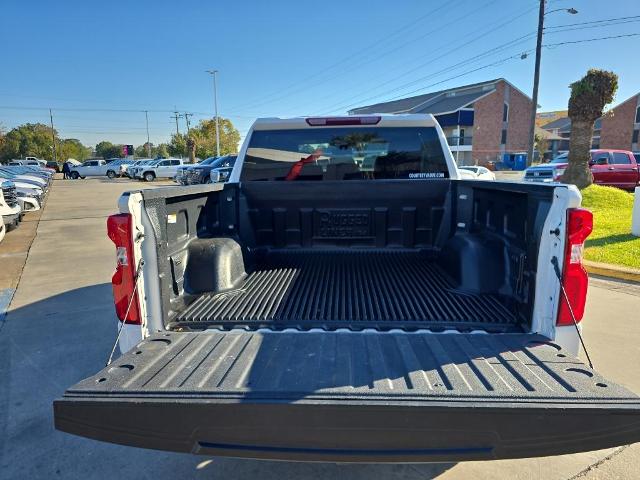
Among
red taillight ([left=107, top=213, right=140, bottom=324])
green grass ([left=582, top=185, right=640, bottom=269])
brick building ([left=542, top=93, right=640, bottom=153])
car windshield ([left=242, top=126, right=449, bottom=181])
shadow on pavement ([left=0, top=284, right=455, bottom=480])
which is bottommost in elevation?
shadow on pavement ([left=0, top=284, right=455, bottom=480])

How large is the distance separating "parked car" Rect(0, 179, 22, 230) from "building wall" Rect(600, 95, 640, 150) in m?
61.2

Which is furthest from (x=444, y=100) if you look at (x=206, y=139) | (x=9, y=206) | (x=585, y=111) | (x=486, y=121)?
(x=9, y=206)

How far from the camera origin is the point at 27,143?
89.0 m

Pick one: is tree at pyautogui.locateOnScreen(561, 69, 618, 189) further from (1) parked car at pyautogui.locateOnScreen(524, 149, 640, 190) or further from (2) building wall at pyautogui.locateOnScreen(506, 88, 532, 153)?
(2) building wall at pyautogui.locateOnScreen(506, 88, 532, 153)

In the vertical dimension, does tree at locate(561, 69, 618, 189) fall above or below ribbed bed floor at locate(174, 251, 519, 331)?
above

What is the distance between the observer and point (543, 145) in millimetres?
56125

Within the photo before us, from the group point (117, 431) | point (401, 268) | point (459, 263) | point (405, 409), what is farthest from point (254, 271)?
point (405, 409)

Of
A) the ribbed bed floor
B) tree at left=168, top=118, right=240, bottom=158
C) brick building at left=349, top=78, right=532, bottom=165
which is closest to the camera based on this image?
the ribbed bed floor

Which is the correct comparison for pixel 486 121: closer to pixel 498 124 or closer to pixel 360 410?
pixel 498 124

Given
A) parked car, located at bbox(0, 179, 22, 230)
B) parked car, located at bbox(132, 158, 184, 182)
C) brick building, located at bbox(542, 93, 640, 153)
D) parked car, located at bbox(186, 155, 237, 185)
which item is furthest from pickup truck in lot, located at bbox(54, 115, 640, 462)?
brick building, located at bbox(542, 93, 640, 153)

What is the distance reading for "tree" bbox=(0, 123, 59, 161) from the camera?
287 ft

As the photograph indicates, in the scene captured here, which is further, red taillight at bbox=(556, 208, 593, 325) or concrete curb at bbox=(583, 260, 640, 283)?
concrete curb at bbox=(583, 260, 640, 283)

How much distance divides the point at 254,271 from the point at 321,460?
2.22m

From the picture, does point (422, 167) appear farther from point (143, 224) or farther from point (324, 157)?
point (143, 224)
